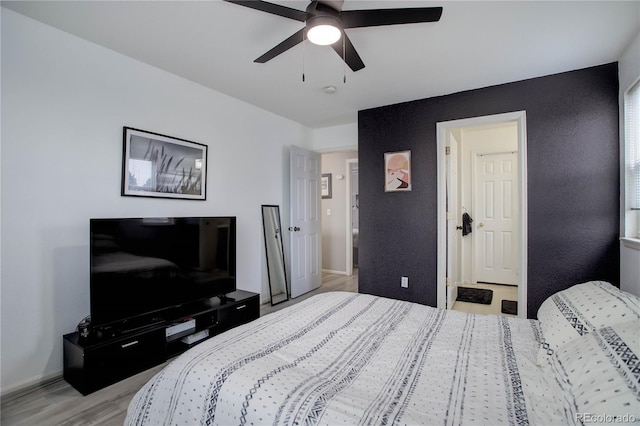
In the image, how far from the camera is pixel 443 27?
2125 mm

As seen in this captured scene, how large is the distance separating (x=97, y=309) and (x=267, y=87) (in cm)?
254

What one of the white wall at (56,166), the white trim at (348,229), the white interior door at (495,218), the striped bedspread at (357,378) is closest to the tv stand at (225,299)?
the white wall at (56,166)

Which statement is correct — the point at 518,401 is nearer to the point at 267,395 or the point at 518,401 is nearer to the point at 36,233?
the point at 267,395

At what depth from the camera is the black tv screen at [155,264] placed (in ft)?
7.05

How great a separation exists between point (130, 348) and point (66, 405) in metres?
0.44

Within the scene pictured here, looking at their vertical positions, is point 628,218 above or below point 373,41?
below

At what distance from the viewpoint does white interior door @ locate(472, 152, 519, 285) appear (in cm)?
474

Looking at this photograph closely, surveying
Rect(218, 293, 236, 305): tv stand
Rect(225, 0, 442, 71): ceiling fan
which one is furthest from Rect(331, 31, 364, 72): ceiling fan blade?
Rect(218, 293, 236, 305): tv stand

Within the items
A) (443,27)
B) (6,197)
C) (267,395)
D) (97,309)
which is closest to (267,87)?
(443,27)

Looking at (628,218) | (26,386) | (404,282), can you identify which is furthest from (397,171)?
(26,386)

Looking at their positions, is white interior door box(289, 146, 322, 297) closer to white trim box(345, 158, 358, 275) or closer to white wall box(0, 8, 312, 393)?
white trim box(345, 158, 358, 275)

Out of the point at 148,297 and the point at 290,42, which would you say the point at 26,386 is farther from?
the point at 290,42

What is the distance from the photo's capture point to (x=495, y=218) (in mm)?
4863
